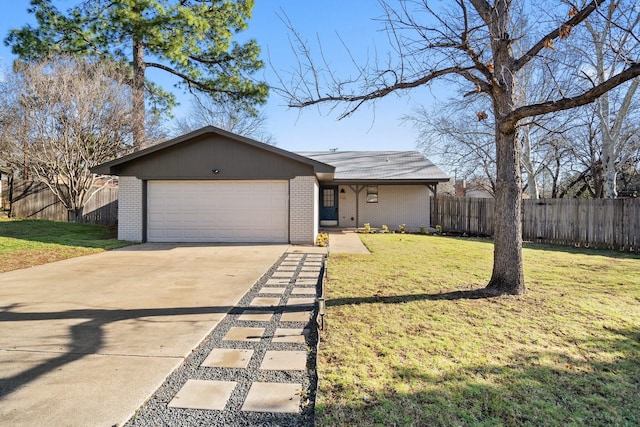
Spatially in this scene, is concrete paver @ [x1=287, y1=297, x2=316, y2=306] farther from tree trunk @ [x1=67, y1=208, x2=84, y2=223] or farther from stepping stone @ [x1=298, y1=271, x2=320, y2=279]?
tree trunk @ [x1=67, y1=208, x2=84, y2=223]

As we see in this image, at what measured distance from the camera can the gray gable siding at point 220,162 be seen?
11.0 m

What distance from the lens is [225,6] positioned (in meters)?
15.3

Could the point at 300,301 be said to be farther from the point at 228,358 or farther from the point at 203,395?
the point at 203,395

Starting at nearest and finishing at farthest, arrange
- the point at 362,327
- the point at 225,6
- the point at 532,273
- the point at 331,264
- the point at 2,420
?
the point at 2,420, the point at 362,327, the point at 532,273, the point at 331,264, the point at 225,6

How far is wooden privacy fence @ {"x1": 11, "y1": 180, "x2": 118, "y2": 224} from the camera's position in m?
16.0

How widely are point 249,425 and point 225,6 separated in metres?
17.2

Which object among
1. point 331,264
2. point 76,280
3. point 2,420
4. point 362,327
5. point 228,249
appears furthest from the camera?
point 228,249

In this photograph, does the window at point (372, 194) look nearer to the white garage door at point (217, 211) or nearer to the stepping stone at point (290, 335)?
the white garage door at point (217, 211)

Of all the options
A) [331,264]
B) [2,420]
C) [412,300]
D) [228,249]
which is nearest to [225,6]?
[228,249]

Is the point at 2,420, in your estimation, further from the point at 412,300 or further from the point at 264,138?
the point at 264,138

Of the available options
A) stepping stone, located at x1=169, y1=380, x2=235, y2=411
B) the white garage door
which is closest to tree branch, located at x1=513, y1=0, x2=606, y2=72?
stepping stone, located at x1=169, y1=380, x2=235, y2=411

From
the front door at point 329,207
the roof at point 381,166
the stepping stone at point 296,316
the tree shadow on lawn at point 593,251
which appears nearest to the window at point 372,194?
the roof at point 381,166

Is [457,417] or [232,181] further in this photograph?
[232,181]

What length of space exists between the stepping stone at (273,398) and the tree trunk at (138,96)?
49.0ft
